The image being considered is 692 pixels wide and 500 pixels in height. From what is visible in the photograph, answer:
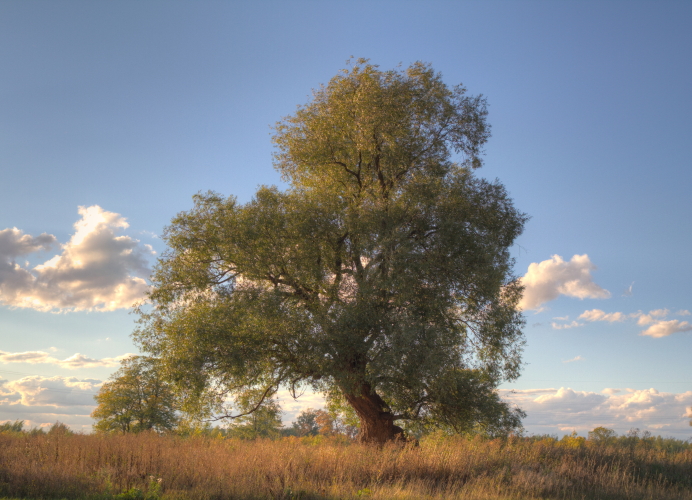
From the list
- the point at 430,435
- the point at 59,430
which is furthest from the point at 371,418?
the point at 59,430

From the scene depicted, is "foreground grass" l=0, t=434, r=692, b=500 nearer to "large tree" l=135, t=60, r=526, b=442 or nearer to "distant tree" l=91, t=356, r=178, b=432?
"large tree" l=135, t=60, r=526, b=442

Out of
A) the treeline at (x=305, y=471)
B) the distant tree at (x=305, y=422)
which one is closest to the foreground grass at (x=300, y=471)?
the treeline at (x=305, y=471)

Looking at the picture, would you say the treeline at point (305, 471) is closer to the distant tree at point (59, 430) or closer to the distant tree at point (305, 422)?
the distant tree at point (59, 430)

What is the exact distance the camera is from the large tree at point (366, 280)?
57.2ft

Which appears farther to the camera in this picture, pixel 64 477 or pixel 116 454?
pixel 116 454

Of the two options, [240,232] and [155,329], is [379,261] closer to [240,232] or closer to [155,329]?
[240,232]

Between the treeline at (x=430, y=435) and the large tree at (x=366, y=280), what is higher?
the large tree at (x=366, y=280)

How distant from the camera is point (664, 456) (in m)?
19.7

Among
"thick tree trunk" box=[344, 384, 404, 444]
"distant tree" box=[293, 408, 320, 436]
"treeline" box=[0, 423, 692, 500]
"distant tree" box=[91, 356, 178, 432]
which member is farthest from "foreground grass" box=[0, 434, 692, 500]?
"distant tree" box=[293, 408, 320, 436]

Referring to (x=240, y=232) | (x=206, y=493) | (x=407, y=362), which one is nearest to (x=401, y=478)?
(x=407, y=362)

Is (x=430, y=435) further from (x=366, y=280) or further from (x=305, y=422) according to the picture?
(x=305, y=422)

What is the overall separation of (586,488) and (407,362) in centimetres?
673

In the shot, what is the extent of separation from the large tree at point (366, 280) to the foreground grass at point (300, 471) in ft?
8.11

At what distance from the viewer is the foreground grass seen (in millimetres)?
11602
